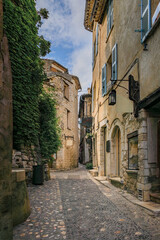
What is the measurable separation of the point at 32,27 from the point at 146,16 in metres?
5.09

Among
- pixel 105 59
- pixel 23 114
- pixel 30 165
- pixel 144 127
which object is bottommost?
pixel 30 165

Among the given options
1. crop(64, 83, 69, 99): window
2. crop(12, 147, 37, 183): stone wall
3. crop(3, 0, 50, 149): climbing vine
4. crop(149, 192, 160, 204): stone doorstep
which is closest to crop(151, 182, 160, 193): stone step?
crop(149, 192, 160, 204): stone doorstep

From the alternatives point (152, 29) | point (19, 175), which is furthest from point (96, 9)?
point (19, 175)

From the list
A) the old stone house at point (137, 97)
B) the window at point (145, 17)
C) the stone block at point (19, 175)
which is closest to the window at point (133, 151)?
the old stone house at point (137, 97)

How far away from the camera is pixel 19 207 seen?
3492mm

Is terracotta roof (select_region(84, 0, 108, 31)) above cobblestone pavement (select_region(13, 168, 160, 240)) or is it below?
above

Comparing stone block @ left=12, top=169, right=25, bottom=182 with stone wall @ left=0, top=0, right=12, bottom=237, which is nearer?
stone wall @ left=0, top=0, right=12, bottom=237

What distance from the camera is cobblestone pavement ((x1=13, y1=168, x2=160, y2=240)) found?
299cm

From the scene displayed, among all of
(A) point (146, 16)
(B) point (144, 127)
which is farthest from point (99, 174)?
(A) point (146, 16)

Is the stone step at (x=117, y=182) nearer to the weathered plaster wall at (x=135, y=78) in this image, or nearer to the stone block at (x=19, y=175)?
the weathered plaster wall at (x=135, y=78)

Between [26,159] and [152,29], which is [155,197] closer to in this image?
[152,29]

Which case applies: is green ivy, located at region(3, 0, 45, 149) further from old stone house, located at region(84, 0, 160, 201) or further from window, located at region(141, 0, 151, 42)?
window, located at region(141, 0, 151, 42)

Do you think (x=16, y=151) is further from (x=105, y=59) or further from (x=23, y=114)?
(x=105, y=59)

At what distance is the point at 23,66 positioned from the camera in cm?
760
